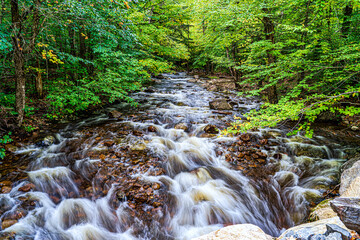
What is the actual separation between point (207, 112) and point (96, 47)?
6.03m

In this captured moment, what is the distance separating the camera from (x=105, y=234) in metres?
3.40

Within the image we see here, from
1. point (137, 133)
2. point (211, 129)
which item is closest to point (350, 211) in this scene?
point (211, 129)

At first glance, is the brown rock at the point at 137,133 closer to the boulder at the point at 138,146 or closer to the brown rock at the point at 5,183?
the boulder at the point at 138,146

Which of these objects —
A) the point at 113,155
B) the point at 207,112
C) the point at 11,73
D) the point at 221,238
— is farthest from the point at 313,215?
the point at 11,73

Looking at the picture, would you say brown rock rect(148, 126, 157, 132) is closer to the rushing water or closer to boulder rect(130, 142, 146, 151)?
the rushing water

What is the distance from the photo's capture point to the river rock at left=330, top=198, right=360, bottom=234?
4.97ft

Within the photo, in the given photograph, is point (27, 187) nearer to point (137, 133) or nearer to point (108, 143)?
point (108, 143)

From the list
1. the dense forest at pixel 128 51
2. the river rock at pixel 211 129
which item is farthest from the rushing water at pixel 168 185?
the dense forest at pixel 128 51

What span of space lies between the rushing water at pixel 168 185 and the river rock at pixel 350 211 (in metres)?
2.39

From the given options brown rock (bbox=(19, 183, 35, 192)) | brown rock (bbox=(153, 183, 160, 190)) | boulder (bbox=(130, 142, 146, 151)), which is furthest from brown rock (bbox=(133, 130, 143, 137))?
brown rock (bbox=(19, 183, 35, 192))

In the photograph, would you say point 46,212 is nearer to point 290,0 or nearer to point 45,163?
point 45,163

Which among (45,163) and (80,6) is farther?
(45,163)

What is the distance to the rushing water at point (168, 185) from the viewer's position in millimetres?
3434

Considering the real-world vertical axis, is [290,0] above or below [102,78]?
above
